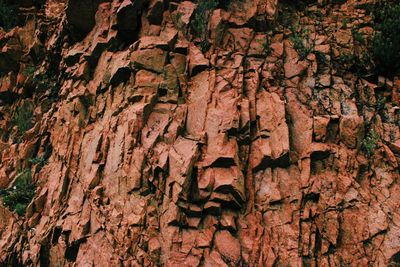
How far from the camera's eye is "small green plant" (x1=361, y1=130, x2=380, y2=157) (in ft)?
36.3

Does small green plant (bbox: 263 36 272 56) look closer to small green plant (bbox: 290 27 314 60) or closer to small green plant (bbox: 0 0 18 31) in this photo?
small green plant (bbox: 290 27 314 60)

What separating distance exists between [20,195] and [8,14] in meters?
9.26

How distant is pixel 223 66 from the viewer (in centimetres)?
1186

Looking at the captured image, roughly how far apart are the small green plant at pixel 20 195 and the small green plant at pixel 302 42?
1038 centimetres

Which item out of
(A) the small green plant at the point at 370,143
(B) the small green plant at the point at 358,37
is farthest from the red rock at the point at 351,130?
(B) the small green plant at the point at 358,37

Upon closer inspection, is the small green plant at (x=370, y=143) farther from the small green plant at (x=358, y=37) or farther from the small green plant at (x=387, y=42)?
the small green plant at (x=358, y=37)

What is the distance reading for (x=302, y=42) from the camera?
12.9 metres

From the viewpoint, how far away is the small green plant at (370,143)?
1107 cm

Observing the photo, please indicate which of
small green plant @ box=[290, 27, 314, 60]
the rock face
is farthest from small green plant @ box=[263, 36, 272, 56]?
small green plant @ box=[290, 27, 314, 60]

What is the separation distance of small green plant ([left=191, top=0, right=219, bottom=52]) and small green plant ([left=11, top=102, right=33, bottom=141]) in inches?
323

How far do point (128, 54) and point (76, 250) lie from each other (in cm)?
627

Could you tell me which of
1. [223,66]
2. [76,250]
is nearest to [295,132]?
[223,66]

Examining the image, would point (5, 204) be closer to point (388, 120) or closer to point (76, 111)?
point (76, 111)

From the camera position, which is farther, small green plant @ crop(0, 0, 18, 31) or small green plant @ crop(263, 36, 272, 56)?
small green plant @ crop(0, 0, 18, 31)
